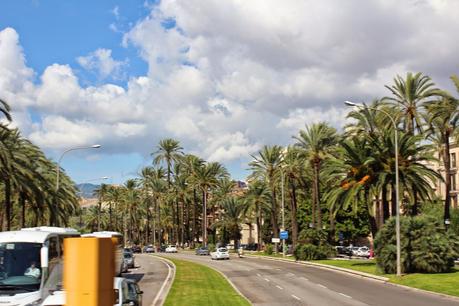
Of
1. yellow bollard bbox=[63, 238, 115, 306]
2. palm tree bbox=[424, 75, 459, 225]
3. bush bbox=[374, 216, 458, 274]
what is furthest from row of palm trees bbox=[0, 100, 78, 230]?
yellow bollard bbox=[63, 238, 115, 306]

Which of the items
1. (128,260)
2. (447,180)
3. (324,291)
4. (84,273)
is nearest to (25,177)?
(128,260)

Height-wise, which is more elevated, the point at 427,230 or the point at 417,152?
the point at 417,152

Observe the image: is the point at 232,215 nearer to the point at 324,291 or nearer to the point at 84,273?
the point at 324,291

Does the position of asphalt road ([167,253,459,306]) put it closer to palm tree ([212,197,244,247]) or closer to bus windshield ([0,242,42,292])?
bus windshield ([0,242,42,292])

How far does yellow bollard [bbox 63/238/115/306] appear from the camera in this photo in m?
2.51

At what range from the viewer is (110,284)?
2.59 m

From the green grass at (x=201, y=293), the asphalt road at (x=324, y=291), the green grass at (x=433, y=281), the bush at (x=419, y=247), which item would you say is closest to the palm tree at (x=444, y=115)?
the bush at (x=419, y=247)

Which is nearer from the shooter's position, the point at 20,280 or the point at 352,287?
the point at 20,280

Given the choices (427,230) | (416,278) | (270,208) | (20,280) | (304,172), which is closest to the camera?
(20,280)

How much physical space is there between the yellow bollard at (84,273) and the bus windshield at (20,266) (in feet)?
43.6

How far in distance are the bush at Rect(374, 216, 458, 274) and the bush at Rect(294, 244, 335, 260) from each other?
809 inches

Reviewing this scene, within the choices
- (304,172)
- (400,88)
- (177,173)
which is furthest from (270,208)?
(400,88)

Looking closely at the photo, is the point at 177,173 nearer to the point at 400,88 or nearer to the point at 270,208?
the point at 270,208

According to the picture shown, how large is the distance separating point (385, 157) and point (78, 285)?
45.4 metres
